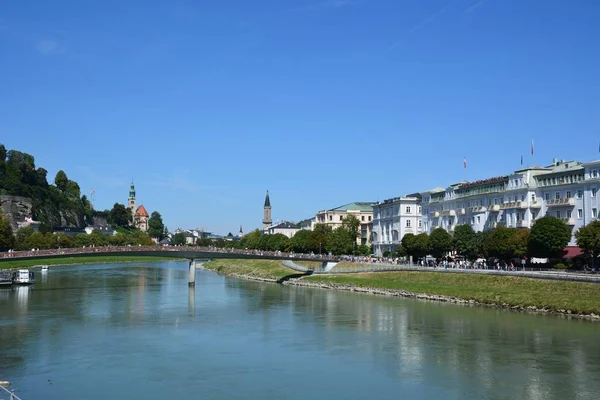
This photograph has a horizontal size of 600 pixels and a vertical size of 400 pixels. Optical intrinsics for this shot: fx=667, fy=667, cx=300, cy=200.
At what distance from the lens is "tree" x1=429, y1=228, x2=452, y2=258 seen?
8125 cm

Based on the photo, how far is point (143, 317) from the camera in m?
49.8

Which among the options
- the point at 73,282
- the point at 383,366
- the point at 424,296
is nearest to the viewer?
the point at 383,366

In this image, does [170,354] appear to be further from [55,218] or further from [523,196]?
[55,218]

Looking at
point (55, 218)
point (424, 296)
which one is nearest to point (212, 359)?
point (424, 296)

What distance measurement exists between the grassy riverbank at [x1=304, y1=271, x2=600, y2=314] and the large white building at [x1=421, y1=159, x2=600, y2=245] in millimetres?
15119

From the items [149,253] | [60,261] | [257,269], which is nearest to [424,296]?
[149,253]

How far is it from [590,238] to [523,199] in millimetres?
20186

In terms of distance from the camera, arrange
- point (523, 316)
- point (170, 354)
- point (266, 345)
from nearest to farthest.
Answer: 1. point (170, 354)
2. point (266, 345)
3. point (523, 316)

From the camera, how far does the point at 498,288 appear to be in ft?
185

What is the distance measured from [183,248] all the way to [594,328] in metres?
53.4

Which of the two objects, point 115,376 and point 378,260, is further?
point 378,260

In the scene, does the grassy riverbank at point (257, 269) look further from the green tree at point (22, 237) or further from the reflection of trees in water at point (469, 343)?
the reflection of trees in water at point (469, 343)

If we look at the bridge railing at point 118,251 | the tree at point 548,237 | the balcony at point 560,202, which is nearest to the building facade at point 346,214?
the bridge railing at point 118,251

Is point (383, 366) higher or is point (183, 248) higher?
point (183, 248)
